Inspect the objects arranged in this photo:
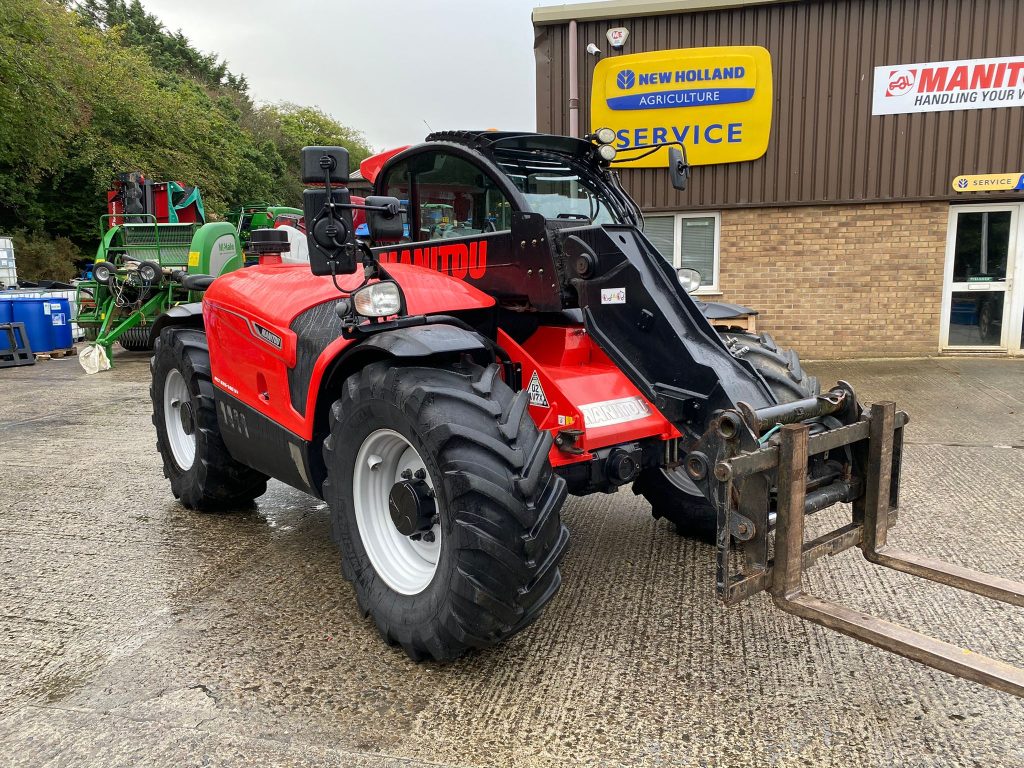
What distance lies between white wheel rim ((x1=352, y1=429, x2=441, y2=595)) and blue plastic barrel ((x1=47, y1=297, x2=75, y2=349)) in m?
11.5

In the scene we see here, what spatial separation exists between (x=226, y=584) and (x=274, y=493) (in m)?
1.60

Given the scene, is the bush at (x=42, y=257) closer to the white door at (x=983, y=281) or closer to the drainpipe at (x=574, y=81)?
the drainpipe at (x=574, y=81)

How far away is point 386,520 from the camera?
326 cm

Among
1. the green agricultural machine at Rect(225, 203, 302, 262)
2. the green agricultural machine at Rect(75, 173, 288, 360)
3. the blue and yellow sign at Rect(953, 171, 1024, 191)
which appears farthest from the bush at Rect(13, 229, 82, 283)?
the blue and yellow sign at Rect(953, 171, 1024, 191)

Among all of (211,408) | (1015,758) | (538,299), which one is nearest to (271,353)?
(211,408)

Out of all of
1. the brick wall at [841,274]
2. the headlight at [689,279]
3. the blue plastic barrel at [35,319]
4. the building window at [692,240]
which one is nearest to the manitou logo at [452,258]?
the headlight at [689,279]

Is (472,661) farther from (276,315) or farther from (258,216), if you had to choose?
(258,216)

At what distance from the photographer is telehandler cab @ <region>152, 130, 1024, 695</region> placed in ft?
8.53

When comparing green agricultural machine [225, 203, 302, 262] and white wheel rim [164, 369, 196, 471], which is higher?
green agricultural machine [225, 203, 302, 262]

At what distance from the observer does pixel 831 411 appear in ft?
9.40

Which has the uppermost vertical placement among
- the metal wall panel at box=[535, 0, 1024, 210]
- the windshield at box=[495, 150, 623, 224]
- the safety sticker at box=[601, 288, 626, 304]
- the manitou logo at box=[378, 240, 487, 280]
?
the metal wall panel at box=[535, 0, 1024, 210]

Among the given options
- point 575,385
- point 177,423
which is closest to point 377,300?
point 575,385

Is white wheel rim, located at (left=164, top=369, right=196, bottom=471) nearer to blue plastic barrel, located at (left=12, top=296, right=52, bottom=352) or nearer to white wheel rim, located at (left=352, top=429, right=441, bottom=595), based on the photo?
white wheel rim, located at (left=352, top=429, right=441, bottom=595)

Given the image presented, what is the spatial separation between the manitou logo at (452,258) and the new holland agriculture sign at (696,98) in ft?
23.3
